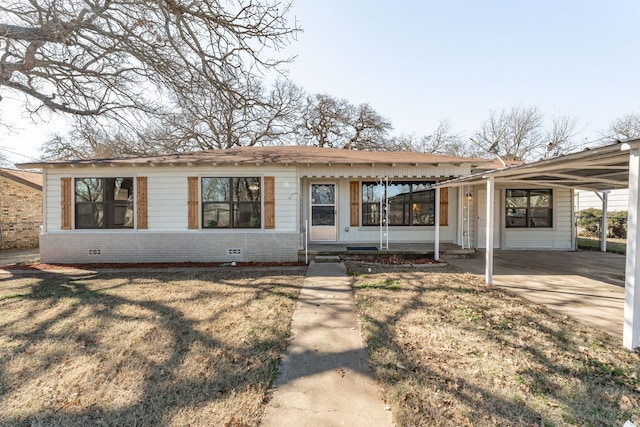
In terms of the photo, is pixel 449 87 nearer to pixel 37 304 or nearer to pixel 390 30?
pixel 390 30

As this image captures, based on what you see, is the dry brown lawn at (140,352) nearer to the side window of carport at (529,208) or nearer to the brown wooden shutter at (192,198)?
the brown wooden shutter at (192,198)

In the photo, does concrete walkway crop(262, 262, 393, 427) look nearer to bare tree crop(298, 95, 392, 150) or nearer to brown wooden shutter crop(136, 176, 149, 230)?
brown wooden shutter crop(136, 176, 149, 230)

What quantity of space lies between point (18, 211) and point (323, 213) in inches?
564

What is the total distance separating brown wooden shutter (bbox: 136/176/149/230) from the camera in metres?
7.98

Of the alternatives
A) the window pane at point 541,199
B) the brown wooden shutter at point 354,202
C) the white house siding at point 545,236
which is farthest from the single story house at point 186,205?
the white house siding at point 545,236

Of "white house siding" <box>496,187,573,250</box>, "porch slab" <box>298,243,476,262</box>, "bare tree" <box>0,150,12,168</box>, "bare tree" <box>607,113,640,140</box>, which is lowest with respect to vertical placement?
"porch slab" <box>298,243,476,262</box>

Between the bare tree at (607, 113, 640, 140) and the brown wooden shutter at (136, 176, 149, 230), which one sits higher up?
the bare tree at (607, 113, 640, 140)

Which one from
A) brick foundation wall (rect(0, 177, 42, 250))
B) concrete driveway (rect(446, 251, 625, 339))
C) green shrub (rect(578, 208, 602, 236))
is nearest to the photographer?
concrete driveway (rect(446, 251, 625, 339))

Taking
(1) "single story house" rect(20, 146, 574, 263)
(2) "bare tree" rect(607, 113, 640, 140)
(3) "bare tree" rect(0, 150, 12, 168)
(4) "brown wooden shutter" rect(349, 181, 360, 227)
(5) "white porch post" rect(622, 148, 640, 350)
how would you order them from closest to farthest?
(5) "white porch post" rect(622, 148, 640, 350) < (1) "single story house" rect(20, 146, 574, 263) < (4) "brown wooden shutter" rect(349, 181, 360, 227) < (3) "bare tree" rect(0, 150, 12, 168) < (2) "bare tree" rect(607, 113, 640, 140)

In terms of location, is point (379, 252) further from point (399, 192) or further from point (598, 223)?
point (598, 223)

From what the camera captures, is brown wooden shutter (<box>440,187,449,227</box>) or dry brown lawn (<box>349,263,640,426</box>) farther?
brown wooden shutter (<box>440,187,449,227</box>)

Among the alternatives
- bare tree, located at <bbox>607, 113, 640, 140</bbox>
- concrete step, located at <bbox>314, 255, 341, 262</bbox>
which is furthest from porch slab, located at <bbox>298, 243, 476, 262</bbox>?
bare tree, located at <bbox>607, 113, 640, 140</bbox>

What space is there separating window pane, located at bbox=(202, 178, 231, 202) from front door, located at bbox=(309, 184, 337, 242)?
282cm

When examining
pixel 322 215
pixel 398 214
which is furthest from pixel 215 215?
pixel 398 214
